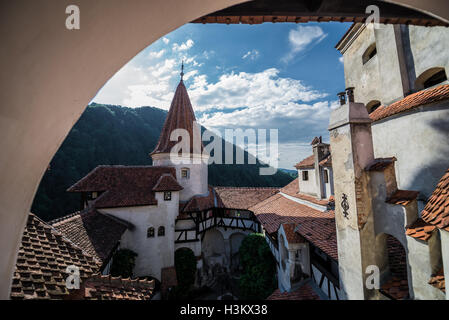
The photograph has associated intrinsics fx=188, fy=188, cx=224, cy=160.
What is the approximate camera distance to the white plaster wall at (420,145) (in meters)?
4.19

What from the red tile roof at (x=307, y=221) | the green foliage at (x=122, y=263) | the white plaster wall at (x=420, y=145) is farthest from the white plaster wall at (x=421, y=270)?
the green foliage at (x=122, y=263)

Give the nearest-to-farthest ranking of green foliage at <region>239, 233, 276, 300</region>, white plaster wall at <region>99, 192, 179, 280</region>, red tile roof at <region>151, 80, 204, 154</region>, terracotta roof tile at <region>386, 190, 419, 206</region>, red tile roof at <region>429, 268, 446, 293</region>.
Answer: red tile roof at <region>429, 268, 446, 293</region> → terracotta roof tile at <region>386, 190, 419, 206</region> → green foliage at <region>239, 233, 276, 300</region> → white plaster wall at <region>99, 192, 179, 280</region> → red tile roof at <region>151, 80, 204, 154</region>

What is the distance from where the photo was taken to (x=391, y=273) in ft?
13.8

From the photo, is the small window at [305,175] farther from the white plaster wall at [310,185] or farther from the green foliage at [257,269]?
the green foliage at [257,269]

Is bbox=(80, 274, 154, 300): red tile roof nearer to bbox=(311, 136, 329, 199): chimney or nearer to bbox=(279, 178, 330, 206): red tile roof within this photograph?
bbox=(279, 178, 330, 206): red tile roof

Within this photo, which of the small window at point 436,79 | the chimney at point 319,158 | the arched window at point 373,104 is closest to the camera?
the small window at point 436,79

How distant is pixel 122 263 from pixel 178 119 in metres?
11.6

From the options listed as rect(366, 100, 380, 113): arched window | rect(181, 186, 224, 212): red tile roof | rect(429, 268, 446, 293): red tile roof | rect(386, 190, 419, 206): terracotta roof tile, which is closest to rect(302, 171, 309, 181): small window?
rect(366, 100, 380, 113): arched window

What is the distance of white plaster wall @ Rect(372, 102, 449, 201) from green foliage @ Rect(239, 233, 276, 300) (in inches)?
310

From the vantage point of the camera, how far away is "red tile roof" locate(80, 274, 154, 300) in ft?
15.6

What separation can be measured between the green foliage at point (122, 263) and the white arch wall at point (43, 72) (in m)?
11.6

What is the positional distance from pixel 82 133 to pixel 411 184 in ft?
167

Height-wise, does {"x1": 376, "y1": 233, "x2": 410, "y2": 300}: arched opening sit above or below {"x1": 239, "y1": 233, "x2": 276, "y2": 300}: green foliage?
above
